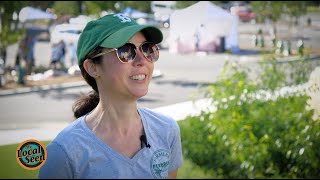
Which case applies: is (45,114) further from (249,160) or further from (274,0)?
(249,160)

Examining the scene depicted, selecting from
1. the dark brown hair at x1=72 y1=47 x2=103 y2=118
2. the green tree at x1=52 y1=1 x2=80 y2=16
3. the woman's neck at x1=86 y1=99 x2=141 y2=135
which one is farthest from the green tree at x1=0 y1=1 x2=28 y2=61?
the woman's neck at x1=86 y1=99 x2=141 y2=135

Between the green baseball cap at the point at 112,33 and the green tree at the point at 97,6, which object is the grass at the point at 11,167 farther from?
the green tree at the point at 97,6

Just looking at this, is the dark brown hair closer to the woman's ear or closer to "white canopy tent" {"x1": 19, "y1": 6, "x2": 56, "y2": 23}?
the woman's ear

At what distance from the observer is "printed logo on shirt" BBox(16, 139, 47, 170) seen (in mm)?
1983

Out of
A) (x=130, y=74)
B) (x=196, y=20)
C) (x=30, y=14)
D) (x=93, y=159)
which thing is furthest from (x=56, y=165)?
(x=30, y=14)

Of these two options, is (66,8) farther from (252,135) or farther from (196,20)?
(252,135)

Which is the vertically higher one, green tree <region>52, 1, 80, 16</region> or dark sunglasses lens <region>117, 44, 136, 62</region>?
green tree <region>52, 1, 80, 16</region>

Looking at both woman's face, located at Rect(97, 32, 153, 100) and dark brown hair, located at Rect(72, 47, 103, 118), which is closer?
woman's face, located at Rect(97, 32, 153, 100)

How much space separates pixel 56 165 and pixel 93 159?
0.42 ft

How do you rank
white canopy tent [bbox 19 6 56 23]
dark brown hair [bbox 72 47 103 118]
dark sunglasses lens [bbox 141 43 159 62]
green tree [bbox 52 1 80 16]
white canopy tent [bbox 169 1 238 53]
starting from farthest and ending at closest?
white canopy tent [bbox 19 6 56 23]
green tree [bbox 52 1 80 16]
white canopy tent [bbox 169 1 238 53]
dark brown hair [bbox 72 47 103 118]
dark sunglasses lens [bbox 141 43 159 62]

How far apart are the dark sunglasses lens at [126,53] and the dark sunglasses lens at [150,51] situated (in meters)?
0.06

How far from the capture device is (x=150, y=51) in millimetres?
2072

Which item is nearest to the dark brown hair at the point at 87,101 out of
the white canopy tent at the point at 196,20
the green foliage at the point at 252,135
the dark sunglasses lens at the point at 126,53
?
the dark sunglasses lens at the point at 126,53

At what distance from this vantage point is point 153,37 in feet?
6.70
